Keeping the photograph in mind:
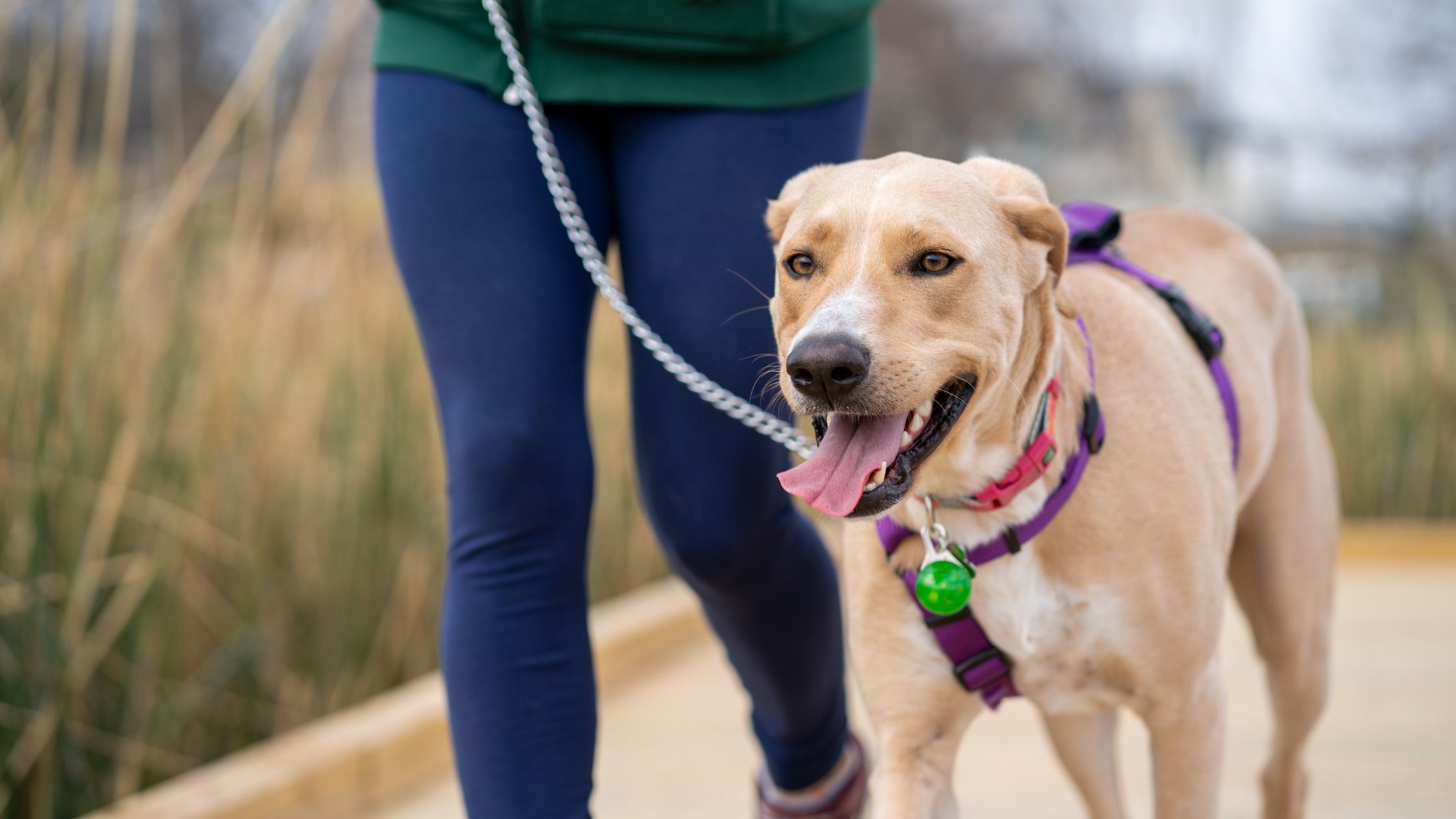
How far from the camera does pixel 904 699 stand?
2.18 meters

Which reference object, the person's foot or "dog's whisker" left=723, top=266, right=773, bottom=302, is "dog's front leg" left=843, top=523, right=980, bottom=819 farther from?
the person's foot

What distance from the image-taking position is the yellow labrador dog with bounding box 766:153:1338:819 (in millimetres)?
1917

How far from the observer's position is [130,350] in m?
3.40

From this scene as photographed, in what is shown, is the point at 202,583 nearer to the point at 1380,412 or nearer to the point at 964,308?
the point at 964,308

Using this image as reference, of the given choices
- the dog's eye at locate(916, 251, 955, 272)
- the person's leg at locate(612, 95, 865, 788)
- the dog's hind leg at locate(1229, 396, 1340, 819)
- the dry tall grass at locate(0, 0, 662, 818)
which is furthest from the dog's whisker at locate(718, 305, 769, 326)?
the dry tall grass at locate(0, 0, 662, 818)

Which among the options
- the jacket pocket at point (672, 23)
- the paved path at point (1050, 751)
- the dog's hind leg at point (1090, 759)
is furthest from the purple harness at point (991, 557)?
the paved path at point (1050, 751)

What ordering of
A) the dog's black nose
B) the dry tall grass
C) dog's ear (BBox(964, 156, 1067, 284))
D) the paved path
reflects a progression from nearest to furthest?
the dog's black nose < dog's ear (BBox(964, 156, 1067, 284)) < the dry tall grass < the paved path

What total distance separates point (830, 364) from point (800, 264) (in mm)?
330

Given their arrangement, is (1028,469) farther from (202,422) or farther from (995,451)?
(202,422)

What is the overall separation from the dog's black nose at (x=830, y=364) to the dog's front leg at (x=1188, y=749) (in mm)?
797

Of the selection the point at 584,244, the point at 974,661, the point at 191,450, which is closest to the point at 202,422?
the point at 191,450

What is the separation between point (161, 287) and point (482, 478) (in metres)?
2.06

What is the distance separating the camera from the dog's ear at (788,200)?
2.20 m

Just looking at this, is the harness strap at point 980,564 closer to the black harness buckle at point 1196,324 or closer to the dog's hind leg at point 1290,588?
the black harness buckle at point 1196,324
